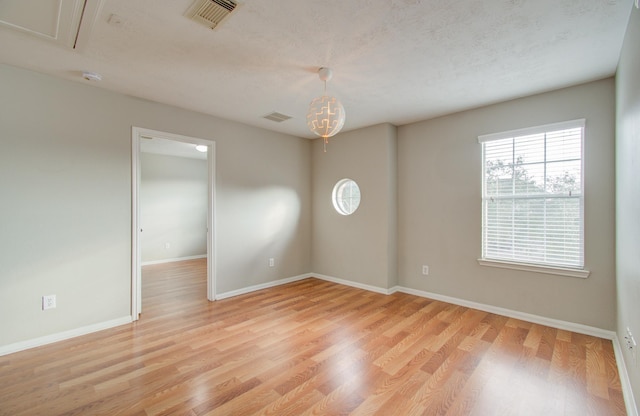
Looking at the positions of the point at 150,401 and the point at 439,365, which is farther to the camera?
the point at 439,365

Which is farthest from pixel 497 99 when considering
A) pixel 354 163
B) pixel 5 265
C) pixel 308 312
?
pixel 5 265

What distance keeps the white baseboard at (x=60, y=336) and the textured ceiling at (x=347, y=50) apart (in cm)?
260

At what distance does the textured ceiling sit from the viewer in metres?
1.94

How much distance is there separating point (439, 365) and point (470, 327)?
1.03 m

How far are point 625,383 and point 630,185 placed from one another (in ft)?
4.76

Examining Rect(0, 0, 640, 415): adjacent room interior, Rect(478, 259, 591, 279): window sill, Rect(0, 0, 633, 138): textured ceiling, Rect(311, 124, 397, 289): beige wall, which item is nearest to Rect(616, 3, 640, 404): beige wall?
Rect(0, 0, 640, 415): adjacent room interior

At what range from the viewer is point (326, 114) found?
2529 millimetres

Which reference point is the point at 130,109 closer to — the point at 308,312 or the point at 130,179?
the point at 130,179

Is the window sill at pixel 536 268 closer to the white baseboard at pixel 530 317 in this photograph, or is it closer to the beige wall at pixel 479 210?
the beige wall at pixel 479 210

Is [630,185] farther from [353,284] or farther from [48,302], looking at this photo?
[48,302]

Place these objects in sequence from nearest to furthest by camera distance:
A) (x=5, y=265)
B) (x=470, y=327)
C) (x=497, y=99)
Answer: (x=5, y=265) < (x=470, y=327) < (x=497, y=99)

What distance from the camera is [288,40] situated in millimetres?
2264

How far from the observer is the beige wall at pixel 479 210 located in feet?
9.67

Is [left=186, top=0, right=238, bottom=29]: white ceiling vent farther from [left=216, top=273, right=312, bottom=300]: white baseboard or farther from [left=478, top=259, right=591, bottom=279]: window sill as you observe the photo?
[left=478, top=259, right=591, bottom=279]: window sill
